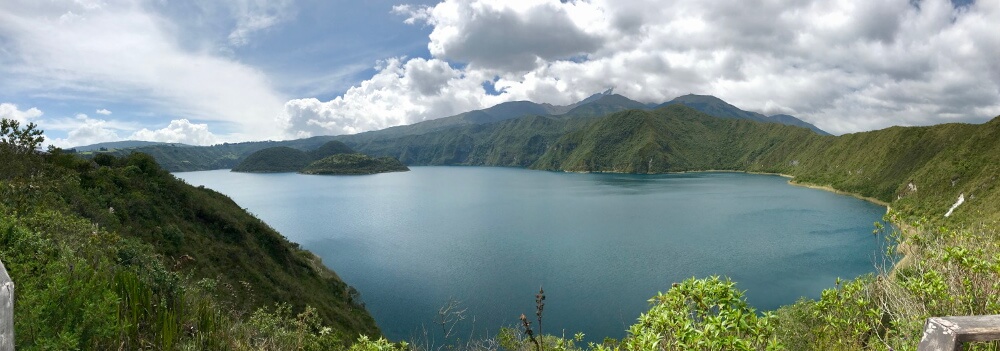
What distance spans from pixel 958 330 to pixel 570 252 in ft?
166


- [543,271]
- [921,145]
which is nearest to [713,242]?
[543,271]

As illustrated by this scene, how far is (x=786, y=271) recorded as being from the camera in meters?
44.4

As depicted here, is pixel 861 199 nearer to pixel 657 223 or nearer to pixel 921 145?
pixel 921 145

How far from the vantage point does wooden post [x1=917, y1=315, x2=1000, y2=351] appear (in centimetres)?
254

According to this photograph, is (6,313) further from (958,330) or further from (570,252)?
(570,252)

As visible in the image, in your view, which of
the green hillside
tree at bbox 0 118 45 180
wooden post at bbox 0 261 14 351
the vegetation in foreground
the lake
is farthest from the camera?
the lake

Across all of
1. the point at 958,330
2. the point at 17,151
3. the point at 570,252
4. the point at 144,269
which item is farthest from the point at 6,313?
the point at 570,252

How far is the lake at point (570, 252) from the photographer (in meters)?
35.4

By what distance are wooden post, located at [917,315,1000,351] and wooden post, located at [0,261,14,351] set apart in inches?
245

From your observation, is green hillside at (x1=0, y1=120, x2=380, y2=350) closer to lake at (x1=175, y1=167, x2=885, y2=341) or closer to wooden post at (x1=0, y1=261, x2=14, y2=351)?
wooden post at (x1=0, y1=261, x2=14, y2=351)

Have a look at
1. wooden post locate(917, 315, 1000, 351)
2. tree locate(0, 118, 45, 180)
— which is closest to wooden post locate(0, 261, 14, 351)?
wooden post locate(917, 315, 1000, 351)

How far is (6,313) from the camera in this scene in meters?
3.15

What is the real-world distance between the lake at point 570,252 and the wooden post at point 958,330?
28079 millimetres

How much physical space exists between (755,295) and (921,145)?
4971 inches
